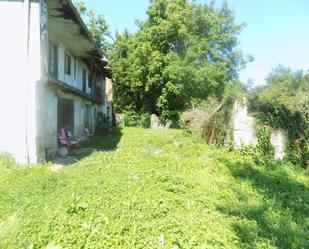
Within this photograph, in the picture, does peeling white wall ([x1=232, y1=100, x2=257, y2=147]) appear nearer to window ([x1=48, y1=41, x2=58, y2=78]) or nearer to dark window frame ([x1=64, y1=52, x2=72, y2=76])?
window ([x1=48, y1=41, x2=58, y2=78])

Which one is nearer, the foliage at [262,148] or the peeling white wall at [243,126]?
the foliage at [262,148]

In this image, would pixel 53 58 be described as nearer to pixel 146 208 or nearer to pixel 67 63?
pixel 67 63

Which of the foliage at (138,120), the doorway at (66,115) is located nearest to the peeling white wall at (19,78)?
the doorway at (66,115)

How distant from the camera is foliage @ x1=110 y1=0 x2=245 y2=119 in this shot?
2811cm

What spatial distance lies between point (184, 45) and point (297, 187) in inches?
872

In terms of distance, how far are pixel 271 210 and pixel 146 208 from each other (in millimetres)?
2739

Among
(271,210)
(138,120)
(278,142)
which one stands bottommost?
(271,210)

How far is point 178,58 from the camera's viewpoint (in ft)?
93.2

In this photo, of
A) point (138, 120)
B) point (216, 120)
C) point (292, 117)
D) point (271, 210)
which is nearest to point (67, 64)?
point (216, 120)

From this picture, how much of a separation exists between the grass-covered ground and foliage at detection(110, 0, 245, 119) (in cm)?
1885

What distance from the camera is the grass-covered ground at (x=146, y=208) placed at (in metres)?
5.01

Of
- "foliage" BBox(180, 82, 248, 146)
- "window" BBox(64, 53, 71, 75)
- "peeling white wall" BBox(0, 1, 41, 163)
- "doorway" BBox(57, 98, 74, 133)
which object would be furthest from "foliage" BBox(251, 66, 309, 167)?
"doorway" BBox(57, 98, 74, 133)

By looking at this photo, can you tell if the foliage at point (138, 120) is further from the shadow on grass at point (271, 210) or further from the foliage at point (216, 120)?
the shadow on grass at point (271, 210)

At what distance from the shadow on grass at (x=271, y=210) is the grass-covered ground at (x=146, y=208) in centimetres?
2
